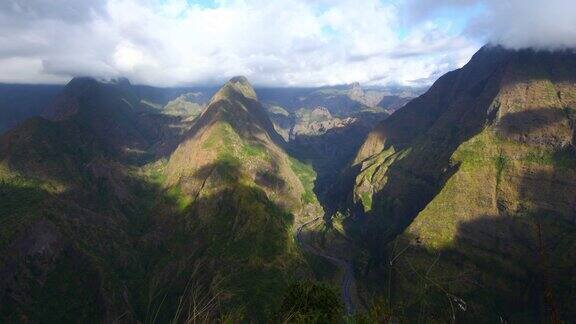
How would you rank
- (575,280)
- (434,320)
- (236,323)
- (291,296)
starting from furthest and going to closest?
(575,280)
(291,296)
(434,320)
(236,323)

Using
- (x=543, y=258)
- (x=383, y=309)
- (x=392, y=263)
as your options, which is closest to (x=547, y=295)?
(x=543, y=258)

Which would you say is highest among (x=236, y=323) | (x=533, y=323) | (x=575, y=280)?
(x=236, y=323)

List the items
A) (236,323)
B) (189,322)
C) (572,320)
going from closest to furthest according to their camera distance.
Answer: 1. (189,322)
2. (236,323)
3. (572,320)

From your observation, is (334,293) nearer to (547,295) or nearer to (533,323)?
(547,295)

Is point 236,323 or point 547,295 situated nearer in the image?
point 547,295

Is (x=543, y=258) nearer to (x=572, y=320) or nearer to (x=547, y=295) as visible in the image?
(x=547, y=295)

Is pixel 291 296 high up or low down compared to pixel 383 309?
down

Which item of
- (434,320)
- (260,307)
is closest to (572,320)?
(260,307)

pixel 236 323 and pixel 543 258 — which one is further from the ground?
pixel 543 258

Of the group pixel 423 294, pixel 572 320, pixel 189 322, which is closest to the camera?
pixel 423 294

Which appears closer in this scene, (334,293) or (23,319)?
(334,293)
